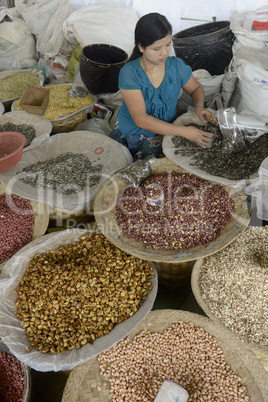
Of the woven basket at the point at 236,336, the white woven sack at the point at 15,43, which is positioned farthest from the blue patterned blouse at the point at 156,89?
the white woven sack at the point at 15,43

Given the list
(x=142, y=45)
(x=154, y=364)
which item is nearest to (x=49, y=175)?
(x=142, y=45)

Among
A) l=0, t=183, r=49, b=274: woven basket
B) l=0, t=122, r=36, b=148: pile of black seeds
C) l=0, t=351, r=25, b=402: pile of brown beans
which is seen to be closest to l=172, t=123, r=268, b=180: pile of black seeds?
l=0, t=183, r=49, b=274: woven basket

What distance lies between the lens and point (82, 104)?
10.0 ft

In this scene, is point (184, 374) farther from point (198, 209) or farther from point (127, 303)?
point (198, 209)

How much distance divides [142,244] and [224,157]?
29.6 inches

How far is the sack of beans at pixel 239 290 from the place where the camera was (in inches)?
62.9

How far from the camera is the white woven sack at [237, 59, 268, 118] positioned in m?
2.11

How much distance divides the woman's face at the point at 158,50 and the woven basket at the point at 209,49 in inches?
34.8

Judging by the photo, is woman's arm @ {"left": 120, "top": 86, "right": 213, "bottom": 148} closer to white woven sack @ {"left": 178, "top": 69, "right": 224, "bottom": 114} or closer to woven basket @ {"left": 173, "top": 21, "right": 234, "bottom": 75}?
white woven sack @ {"left": 178, "top": 69, "right": 224, "bottom": 114}

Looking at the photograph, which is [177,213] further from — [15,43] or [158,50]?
[15,43]

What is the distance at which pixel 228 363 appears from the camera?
1597 mm

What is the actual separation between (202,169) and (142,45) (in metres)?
0.85

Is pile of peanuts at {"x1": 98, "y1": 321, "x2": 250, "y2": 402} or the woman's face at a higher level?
the woman's face

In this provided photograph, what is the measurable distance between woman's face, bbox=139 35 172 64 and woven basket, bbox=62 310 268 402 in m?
1.56
